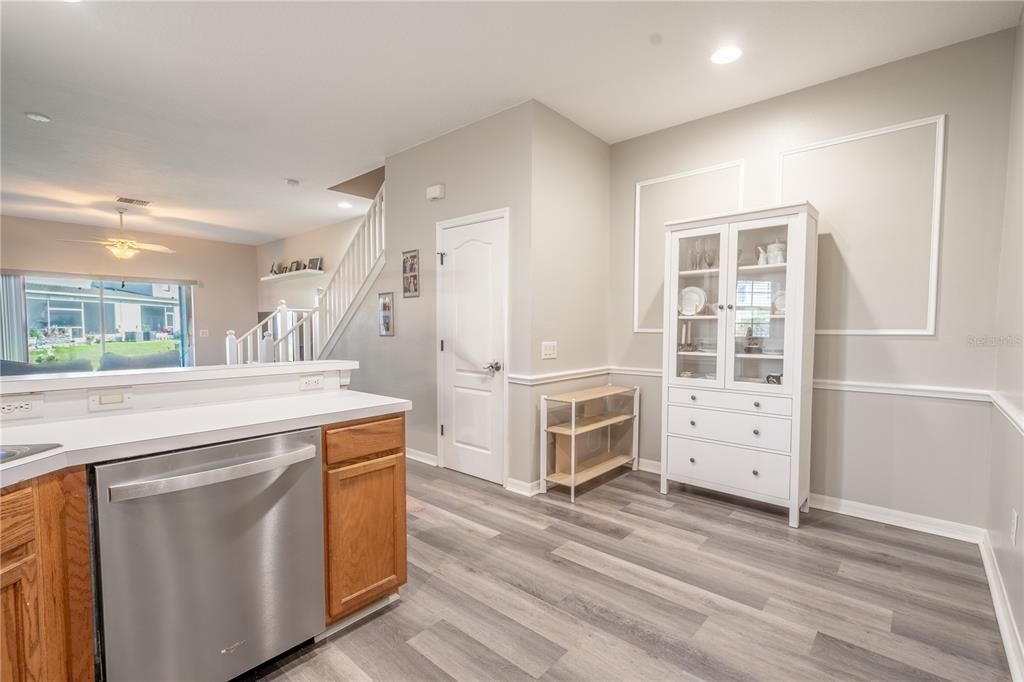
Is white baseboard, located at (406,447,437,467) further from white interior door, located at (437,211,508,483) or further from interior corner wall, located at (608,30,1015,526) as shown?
interior corner wall, located at (608,30,1015,526)

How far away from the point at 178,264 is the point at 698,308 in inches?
339

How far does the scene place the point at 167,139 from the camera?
4.10 meters

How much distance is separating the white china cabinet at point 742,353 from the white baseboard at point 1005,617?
837 mm

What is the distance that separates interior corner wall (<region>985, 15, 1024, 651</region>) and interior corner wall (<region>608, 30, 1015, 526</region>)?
0.10m

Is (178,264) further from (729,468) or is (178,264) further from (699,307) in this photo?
(729,468)

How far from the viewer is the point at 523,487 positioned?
3488 millimetres

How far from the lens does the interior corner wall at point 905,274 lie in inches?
104

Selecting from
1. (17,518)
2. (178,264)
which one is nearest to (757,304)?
(17,518)

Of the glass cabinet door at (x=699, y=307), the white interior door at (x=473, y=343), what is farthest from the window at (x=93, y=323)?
the glass cabinet door at (x=699, y=307)

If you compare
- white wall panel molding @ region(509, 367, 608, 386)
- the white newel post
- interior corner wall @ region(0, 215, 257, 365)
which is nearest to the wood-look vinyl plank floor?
white wall panel molding @ region(509, 367, 608, 386)

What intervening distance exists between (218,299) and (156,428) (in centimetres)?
824

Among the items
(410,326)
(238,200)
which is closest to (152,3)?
(410,326)

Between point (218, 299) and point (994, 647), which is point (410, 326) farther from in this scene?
point (218, 299)

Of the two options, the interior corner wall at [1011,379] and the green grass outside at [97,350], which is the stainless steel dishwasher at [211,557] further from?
the green grass outside at [97,350]
